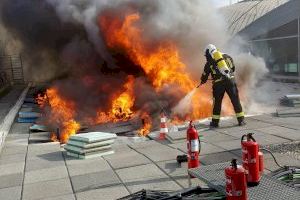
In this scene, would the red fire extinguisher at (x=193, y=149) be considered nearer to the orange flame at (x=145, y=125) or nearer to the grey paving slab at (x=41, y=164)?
the grey paving slab at (x=41, y=164)

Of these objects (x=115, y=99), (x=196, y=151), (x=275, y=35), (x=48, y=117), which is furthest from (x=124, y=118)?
(x=275, y=35)

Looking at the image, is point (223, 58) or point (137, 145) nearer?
point (137, 145)

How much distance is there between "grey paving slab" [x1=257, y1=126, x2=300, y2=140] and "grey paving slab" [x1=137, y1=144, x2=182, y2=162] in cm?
226

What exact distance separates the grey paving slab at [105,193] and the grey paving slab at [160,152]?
4.92 feet

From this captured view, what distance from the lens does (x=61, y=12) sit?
45.2 feet

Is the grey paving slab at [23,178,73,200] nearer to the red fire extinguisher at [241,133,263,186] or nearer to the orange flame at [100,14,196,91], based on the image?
the red fire extinguisher at [241,133,263,186]

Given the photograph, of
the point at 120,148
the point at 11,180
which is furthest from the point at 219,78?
the point at 11,180

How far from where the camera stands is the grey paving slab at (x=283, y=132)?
299 inches

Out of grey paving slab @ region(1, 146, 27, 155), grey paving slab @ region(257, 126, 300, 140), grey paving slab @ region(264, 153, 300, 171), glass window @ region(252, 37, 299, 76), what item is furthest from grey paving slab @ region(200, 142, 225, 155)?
glass window @ region(252, 37, 299, 76)

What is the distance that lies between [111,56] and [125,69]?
81cm

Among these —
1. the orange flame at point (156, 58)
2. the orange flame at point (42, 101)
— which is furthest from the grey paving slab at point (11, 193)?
the orange flame at point (42, 101)

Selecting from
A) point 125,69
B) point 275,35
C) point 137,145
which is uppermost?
point 275,35

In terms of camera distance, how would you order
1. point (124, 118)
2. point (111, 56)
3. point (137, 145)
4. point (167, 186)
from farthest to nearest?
point (111, 56) → point (124, 118) → point (137, 145) → point (167, 186)

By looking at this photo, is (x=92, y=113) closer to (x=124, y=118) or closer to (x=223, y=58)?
(x=124, y=118)
